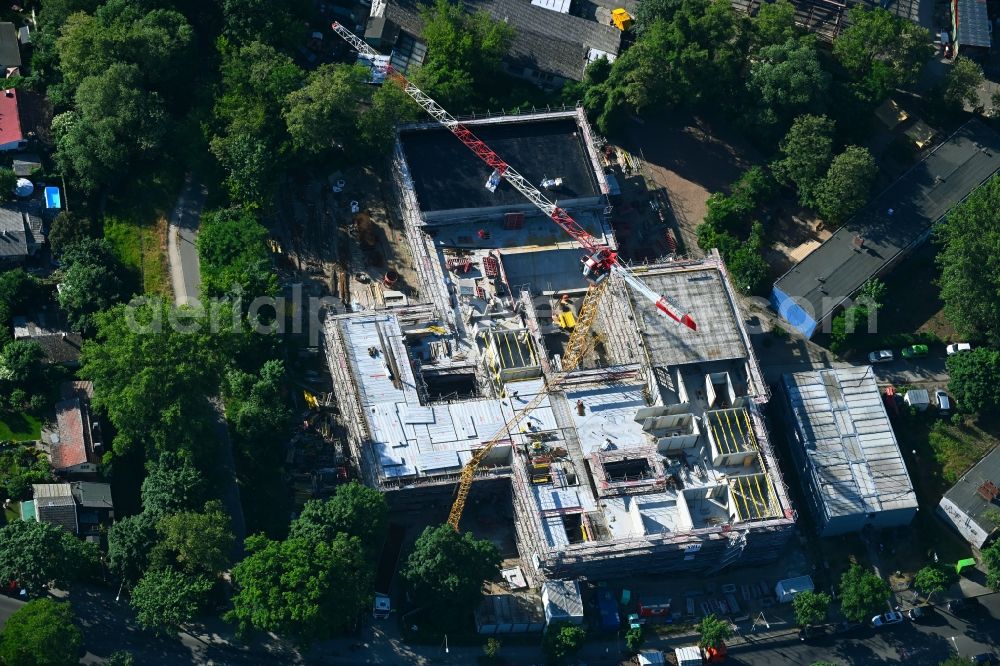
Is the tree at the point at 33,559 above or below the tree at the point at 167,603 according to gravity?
above

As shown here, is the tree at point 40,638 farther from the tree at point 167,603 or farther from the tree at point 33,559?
the tree at point 167,603

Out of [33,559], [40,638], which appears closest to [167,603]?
[40,638]

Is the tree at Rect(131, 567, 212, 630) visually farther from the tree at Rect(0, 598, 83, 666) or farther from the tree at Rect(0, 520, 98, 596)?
the tree at Rect(0, 520, 98, 596)

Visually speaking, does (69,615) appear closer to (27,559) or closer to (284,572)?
(27,559)

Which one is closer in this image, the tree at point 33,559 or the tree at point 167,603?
the tree at point 33,559

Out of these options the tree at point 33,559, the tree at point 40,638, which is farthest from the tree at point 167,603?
the tree at point 33,559

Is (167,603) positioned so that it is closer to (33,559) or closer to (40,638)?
(40,638)

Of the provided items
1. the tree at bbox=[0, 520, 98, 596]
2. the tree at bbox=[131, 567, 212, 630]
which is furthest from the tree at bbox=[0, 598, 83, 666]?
the tree at bbox=[131, 567, 212, 630]

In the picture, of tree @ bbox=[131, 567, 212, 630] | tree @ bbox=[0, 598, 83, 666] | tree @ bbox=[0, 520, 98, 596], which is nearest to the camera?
tree @ bbox=[0, 598, 83, 666]

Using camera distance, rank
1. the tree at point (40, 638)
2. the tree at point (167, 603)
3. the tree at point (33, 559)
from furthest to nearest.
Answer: the tree at point (167, 603) < the tree at point (33, 559) < the tree at point (40, 638)
